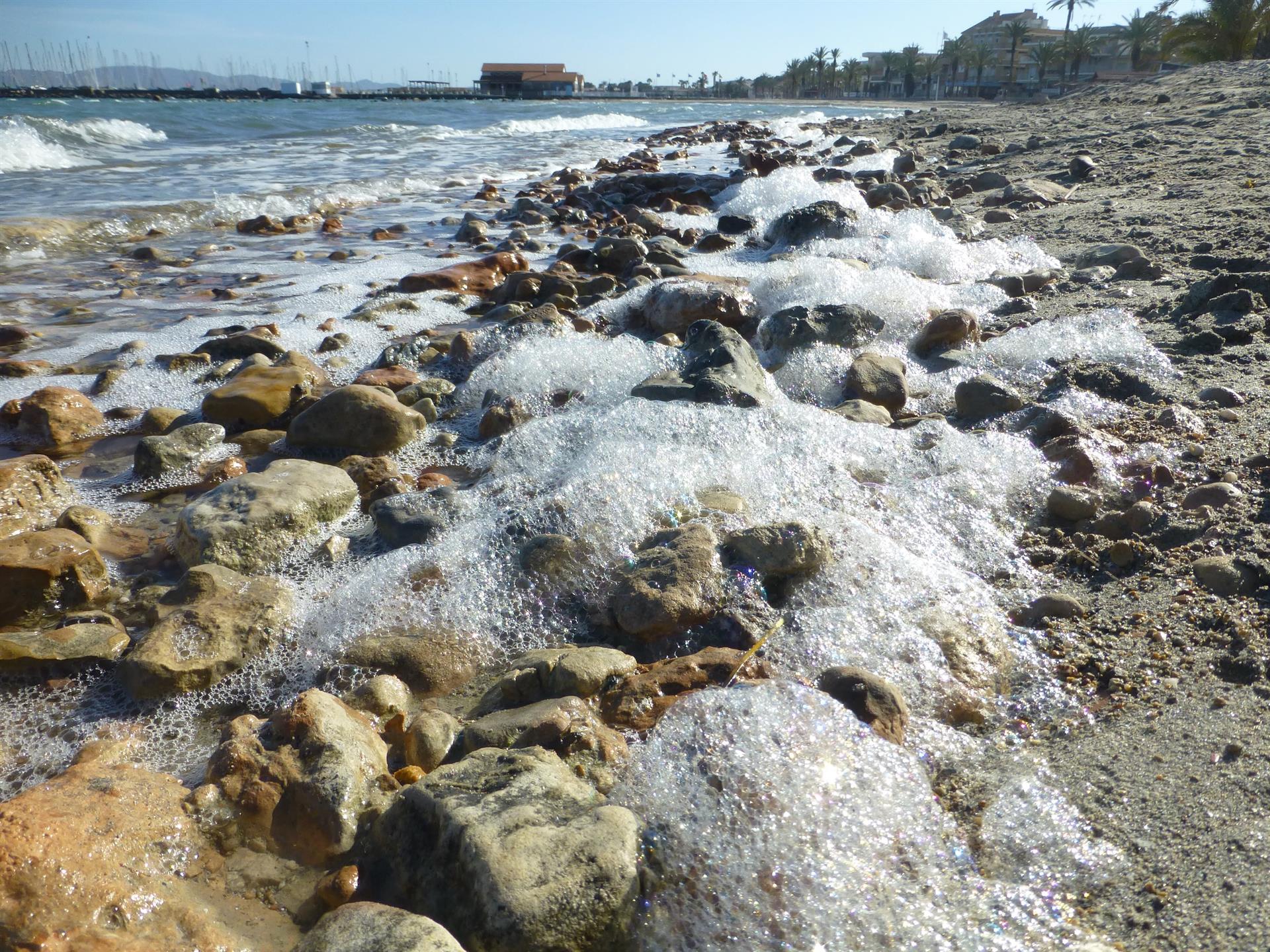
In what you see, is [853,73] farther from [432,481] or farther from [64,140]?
[432,481]

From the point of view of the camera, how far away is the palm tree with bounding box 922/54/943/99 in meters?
68.9

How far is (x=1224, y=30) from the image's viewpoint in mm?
24938

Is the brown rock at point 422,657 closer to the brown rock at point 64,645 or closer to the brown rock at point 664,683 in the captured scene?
the brown rock at point 664,683

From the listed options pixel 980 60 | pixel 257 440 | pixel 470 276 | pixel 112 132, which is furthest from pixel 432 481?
pixel 980 60

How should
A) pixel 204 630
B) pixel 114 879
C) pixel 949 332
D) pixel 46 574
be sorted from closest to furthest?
pixel 114 879 < pixel 204 630 < pixel 46 574 < pixel 949 332

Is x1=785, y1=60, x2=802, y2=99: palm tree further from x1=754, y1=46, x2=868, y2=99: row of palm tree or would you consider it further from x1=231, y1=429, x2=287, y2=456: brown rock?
x1=231, y1=429, x2=287, y2=456: brown rock

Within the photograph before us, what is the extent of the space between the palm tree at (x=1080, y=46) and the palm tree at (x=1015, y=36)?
3.27 metres

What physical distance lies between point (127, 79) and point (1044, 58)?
174 m

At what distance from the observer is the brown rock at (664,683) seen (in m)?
1.76

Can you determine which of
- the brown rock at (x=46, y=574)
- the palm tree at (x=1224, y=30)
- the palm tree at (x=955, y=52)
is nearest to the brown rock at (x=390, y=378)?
the brown rock at (x=46, y=574)

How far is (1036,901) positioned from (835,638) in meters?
0.72

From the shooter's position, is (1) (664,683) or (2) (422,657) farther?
(2) (422,657)

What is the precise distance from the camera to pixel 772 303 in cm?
463

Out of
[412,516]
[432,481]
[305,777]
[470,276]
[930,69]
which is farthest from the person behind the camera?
[930,69]
